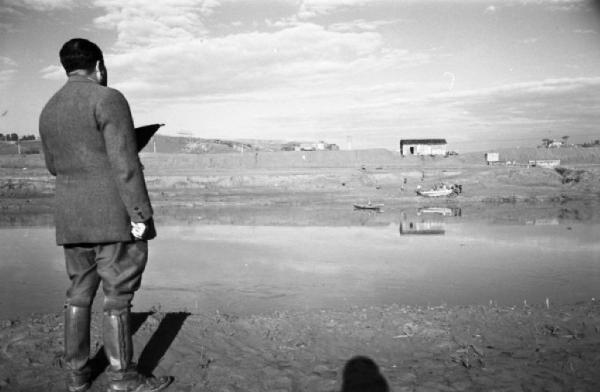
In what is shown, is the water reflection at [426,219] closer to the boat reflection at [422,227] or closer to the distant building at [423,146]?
the boat reflection at [422,227]

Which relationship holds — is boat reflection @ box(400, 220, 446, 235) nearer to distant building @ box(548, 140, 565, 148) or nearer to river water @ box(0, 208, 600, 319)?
river water @ box(0, 208, 600, 319)

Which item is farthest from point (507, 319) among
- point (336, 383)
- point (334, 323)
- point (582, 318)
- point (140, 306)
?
point (140, 306)

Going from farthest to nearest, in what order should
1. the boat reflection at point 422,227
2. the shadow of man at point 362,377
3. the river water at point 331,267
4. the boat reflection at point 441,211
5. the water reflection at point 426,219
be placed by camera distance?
the boat reflection at point 441,211, the water reflection at point 426,219, the boat reflection at point 422,227, the river water at point 331,267, the shadow of man at point 362,377

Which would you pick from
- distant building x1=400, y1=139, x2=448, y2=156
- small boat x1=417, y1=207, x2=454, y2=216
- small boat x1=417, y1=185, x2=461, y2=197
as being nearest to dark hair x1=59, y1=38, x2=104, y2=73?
small boat x1=417, y1=207, x2=454, y2=216

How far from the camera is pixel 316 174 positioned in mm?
40719

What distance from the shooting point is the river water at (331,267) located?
31.9 feet

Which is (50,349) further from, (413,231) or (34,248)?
(413,231)

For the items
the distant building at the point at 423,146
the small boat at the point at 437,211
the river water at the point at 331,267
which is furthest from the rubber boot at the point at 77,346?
the distant building at the point at 423,146

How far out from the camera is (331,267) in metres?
12.9

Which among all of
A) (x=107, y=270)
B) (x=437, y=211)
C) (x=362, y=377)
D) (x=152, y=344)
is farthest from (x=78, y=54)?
(x=437, y=211)

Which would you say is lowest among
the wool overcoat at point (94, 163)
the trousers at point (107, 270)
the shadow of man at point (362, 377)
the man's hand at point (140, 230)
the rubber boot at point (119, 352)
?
the shadow of man at point (362, 377)

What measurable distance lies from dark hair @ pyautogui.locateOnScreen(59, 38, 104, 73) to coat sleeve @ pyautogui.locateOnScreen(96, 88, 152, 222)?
0.35m

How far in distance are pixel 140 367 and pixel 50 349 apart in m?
1.17

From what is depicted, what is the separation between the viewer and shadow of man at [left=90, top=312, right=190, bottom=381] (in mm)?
4551
